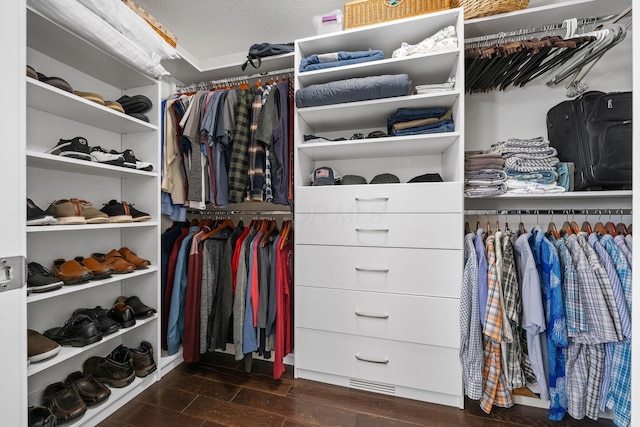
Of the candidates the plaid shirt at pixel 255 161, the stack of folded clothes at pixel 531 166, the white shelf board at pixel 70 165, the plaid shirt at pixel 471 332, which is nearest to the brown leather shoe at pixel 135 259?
the white shelf board at pixel 70 165

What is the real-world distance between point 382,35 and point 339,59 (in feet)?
0.88

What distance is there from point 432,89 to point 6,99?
165 centimetres

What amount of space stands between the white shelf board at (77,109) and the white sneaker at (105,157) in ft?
0.62

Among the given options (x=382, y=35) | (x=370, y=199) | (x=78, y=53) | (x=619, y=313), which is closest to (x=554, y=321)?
(x=619, y=313)

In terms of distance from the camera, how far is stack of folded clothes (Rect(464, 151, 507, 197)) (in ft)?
4.40

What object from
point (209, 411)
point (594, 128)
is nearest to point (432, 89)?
point (594, 128)

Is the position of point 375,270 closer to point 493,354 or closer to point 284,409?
point 493,354

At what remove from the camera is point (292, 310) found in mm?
1609

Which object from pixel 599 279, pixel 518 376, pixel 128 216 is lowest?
pixel 518 376

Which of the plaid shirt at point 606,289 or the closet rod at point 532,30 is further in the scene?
the closet rod at point 532,30

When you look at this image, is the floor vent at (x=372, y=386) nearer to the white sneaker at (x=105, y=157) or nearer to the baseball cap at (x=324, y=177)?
the baseball cap at (x=324, y=177)

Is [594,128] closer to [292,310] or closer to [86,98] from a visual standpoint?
[292,310]

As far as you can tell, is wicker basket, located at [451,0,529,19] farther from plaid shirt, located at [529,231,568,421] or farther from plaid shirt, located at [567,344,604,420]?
plaid shirt, located at [567,344,604,420]

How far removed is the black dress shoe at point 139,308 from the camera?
57.7 inches
